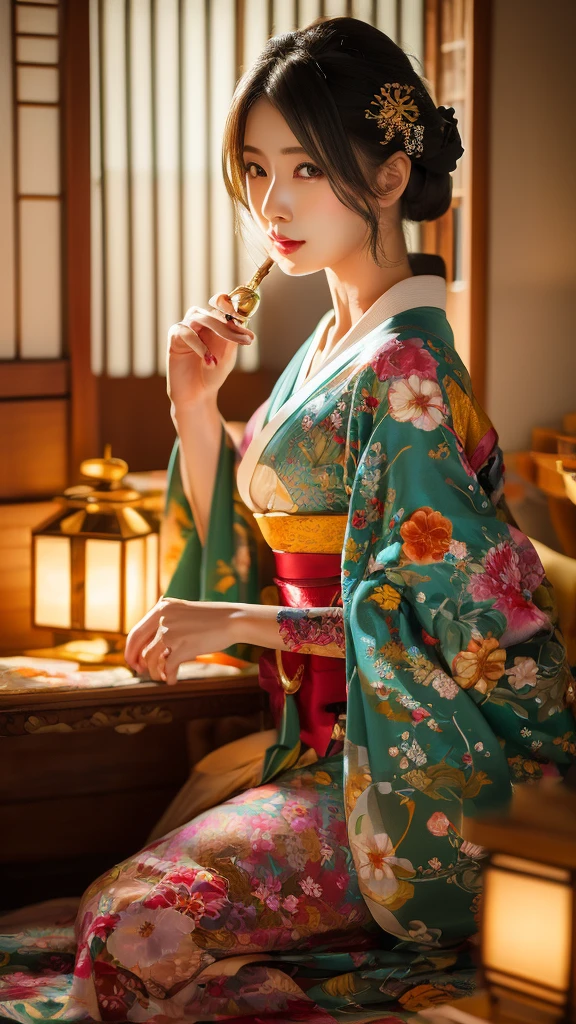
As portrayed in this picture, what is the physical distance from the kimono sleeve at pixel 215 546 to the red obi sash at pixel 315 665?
0.79 ft

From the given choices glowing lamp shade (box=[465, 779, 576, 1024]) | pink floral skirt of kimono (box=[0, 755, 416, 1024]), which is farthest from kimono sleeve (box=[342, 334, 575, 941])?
glowing lamp shade (box=[465, 779, 576, 1024])

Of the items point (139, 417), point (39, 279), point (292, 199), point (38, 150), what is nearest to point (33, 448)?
point (139, 417)

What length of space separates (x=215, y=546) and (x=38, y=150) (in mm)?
1014

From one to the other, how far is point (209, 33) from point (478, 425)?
4.23 feet

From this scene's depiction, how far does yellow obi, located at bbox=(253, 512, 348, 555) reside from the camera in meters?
1.81

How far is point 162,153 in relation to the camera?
2514 millimetres

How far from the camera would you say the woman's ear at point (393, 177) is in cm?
178

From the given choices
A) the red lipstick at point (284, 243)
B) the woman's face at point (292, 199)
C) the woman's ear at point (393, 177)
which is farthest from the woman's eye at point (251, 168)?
the woman's ear at point (393, 177)

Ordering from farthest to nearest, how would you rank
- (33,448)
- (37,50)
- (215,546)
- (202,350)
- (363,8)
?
1. (363,8)
2. (33,448)
3. (37,50)
4. (215,546)
5. (202,350)

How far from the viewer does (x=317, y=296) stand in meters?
2.68

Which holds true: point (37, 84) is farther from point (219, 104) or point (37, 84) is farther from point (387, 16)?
point (387, 16)

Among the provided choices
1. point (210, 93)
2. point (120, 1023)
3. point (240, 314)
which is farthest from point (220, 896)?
point (210, 93)

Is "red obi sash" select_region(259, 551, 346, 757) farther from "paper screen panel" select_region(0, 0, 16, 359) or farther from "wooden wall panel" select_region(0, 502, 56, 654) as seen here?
"paper screen panel" select_region(0, 0, 16, 359)

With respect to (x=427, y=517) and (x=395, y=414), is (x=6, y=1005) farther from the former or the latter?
(x=395, y=414)
